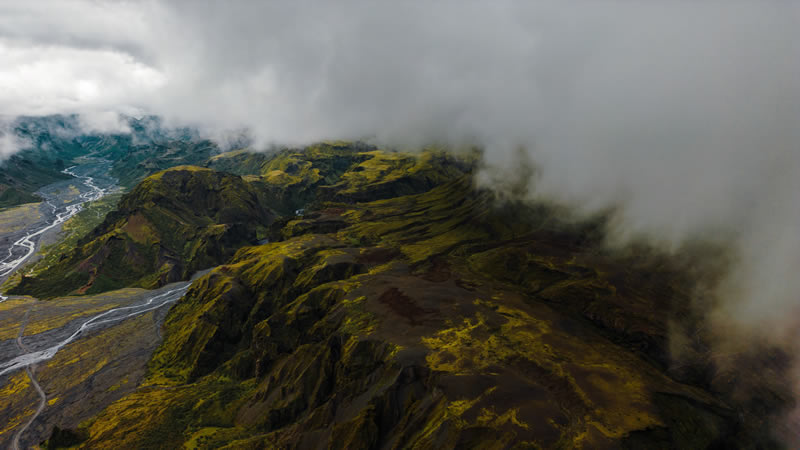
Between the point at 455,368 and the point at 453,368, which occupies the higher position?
the point at 455,368

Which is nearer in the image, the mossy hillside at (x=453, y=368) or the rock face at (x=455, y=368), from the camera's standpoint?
the mossy hillside at (x=453, y=368)

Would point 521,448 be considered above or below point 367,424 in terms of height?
above

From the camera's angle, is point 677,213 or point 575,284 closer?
point 575,284

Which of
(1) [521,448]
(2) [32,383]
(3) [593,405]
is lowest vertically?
(2) [32,383]

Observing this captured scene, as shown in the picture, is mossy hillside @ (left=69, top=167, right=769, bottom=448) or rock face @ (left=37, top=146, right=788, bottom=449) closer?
mossy hillside @ (left=69, top=167, right=769, bottom=448)

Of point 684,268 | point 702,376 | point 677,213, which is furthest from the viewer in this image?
point 677,213

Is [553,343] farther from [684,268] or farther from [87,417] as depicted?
[87,417]

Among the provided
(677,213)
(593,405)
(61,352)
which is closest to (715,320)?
(677,213)

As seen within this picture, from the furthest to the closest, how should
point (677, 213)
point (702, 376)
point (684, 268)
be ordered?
point (677, 213) < point (684, 268) < point (702, 376)
